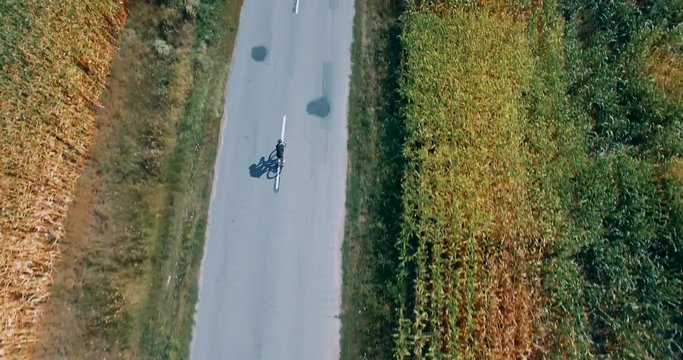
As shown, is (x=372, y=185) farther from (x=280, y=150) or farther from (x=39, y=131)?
(x=39, y=131)

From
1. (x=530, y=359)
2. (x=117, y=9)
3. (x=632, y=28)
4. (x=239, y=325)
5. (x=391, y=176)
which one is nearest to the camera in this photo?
(x=530, y=359)

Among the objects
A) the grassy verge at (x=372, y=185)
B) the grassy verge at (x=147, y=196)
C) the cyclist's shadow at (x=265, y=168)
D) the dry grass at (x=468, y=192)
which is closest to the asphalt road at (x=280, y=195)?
the cyclist's shadow at (x=265, y=168)

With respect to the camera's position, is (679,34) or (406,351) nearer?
(406,351)

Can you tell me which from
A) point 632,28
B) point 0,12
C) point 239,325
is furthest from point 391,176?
point 0,12

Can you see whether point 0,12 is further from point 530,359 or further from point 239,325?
point 530,359

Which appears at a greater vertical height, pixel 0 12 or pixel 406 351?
pixel 0 12

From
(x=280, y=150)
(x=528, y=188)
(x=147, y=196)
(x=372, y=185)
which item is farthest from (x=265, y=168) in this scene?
(x=528, y=188)

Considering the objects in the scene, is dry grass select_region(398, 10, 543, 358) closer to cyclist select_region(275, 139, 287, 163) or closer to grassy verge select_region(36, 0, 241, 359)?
cyclist select_region(275, 139, 287, 163)
